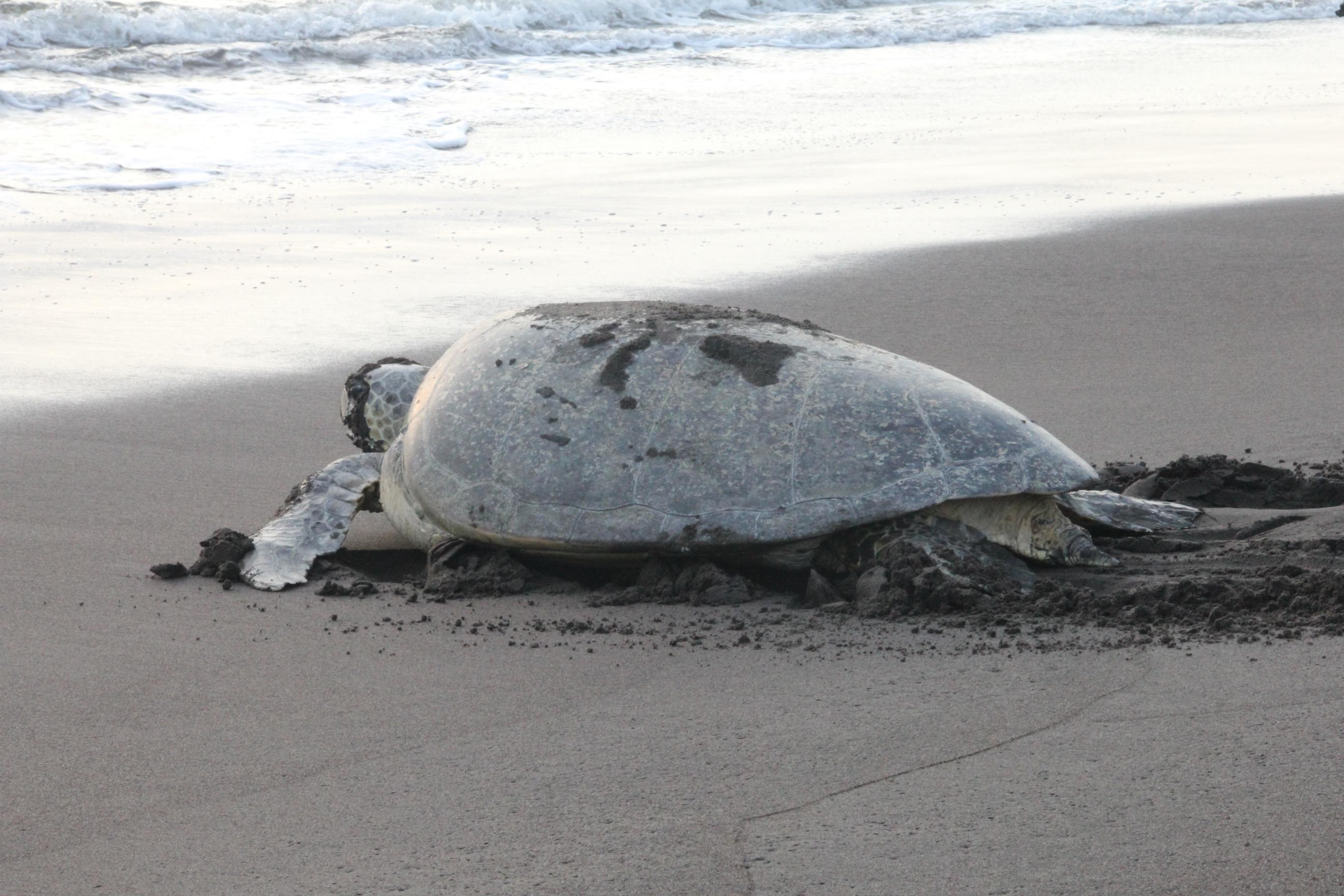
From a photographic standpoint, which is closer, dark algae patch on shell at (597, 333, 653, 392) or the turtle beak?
dark algae patch on shell at (597, 333, 653, 392)

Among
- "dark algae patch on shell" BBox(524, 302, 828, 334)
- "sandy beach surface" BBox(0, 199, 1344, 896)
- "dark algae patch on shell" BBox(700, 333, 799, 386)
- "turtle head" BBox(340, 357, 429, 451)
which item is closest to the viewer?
"sandy beach surface" BBox(0, 199, 1344, 896)

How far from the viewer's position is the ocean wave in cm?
1459

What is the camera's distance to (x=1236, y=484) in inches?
155

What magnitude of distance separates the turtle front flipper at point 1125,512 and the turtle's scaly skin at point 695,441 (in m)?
0.16

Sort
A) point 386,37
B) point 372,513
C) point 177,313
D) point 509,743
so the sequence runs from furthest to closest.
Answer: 1. point 386,37
2. point 177,313
3. point 372,513
4. point 509,743

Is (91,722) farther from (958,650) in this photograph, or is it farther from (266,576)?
(958,650)

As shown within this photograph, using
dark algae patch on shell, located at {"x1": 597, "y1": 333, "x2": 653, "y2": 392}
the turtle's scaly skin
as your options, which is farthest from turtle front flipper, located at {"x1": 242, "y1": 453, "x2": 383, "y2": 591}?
dark algae patch on shell, located at {"x1": 597, "y1": 333, "x2": 653, "y2": 392}

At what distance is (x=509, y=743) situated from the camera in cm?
256

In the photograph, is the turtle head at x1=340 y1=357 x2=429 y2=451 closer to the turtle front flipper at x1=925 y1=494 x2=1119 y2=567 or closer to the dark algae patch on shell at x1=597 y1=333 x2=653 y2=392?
the dark algae patch on shell at x1=597 y1=333 x2=653 y2=392

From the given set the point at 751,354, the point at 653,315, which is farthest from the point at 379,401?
the point at 751,354

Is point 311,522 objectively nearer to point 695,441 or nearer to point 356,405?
point 356,405

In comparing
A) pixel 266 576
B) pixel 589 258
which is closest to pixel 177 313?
pixel 589 258

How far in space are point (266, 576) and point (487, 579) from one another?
599 millimetres

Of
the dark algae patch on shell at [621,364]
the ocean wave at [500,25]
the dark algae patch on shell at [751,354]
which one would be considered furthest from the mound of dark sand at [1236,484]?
the ocean wave at [500,25]
